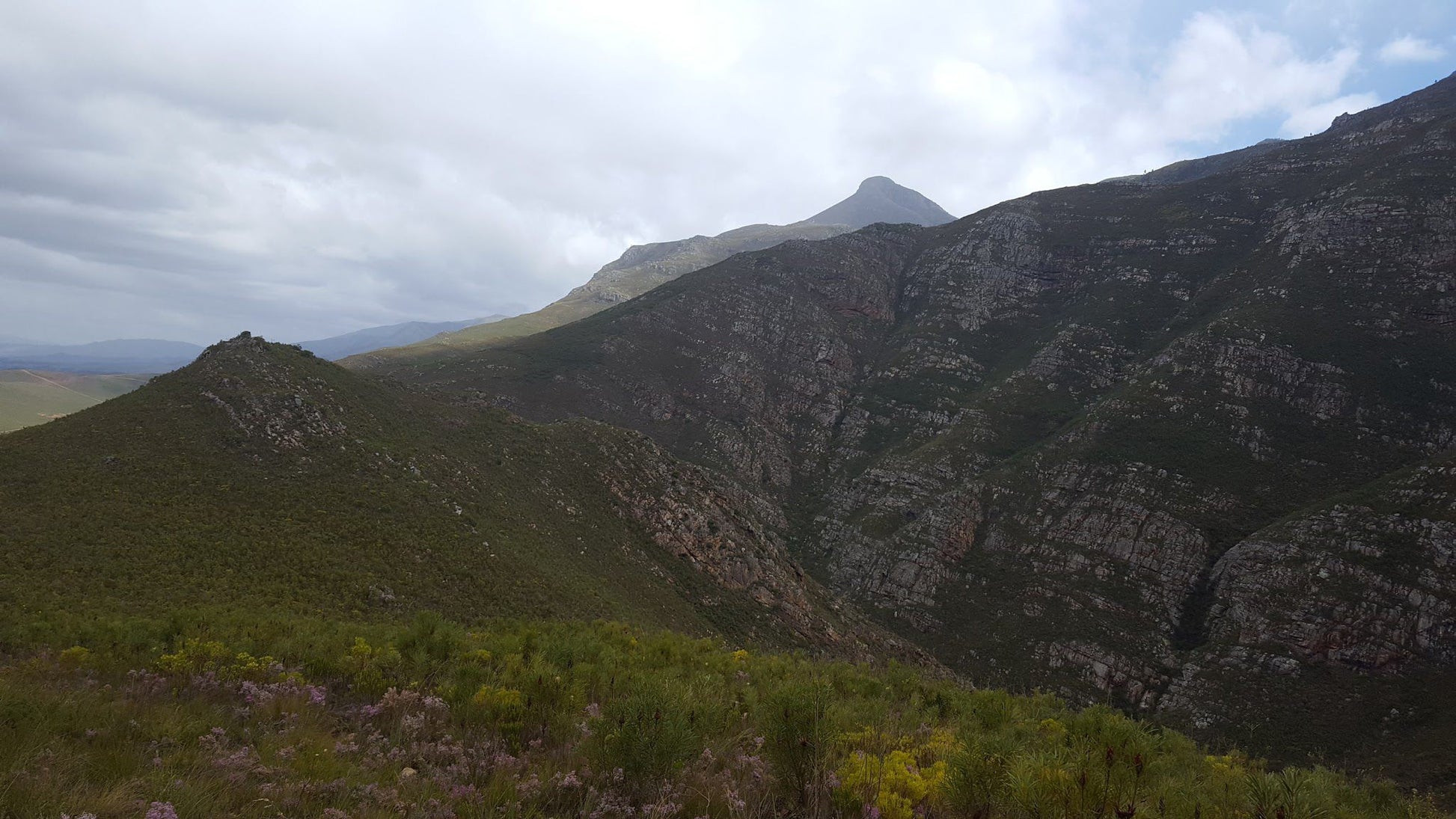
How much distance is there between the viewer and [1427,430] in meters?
51.3

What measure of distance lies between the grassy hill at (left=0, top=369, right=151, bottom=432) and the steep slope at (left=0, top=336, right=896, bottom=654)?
4763 inches

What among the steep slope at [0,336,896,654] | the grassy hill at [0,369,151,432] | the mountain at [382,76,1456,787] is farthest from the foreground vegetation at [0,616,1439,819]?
the grassy hill at [0,369,151,432]

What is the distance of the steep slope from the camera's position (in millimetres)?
18469

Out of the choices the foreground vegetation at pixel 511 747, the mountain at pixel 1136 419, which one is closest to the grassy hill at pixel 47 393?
the mountain at pixel 1136 419

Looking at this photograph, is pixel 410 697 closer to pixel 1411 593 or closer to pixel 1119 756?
pixel 1119 756

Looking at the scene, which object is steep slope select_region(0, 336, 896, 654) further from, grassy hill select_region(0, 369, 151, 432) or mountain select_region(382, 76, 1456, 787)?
grassy hill select_region(0, 369, 151, 432)

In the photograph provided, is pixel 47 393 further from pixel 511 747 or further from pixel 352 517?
pixel 511 747

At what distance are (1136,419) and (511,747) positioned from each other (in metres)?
67.3

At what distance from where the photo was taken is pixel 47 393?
144m

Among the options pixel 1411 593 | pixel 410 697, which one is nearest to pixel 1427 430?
pixel 1411 593

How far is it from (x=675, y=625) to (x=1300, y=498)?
178 feet

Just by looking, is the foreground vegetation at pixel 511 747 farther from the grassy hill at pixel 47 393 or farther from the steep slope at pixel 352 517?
the grassy hill at pixel 47 393

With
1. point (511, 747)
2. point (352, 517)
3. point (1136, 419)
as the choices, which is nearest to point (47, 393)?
point (352, 517)

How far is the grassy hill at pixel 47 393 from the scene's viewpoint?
386 ft
